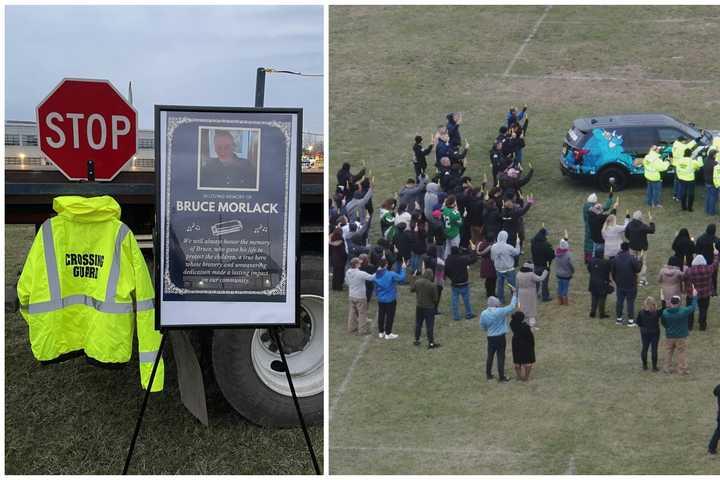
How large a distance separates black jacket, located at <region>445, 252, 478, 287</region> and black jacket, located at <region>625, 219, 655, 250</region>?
202cm

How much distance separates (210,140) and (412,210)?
24.3 feet

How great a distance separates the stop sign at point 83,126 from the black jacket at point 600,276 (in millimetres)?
6658

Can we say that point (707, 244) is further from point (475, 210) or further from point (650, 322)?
point (475, 210)

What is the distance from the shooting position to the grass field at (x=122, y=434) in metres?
9.45

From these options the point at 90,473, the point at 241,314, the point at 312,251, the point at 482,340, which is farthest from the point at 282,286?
the point at 482,340

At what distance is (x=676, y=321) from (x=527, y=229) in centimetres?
357

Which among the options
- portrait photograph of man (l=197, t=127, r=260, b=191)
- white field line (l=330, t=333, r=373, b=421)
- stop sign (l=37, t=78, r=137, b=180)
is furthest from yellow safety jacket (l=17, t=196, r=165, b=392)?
white field line (l=330, t=333, r=373, b=421)

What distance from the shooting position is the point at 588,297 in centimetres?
1468

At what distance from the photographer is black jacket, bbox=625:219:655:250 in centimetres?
1482

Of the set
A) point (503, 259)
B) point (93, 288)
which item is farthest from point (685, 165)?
point (93, 288)

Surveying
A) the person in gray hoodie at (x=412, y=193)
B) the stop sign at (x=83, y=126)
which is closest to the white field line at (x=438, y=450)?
the stop sign at (x=83, y=126)

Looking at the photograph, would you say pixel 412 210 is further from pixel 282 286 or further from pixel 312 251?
pixel 282 286

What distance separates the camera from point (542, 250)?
48.1 feet

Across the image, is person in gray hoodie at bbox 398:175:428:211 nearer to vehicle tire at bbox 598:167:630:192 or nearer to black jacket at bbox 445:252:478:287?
black jacket at bbox 445:252:478:287
